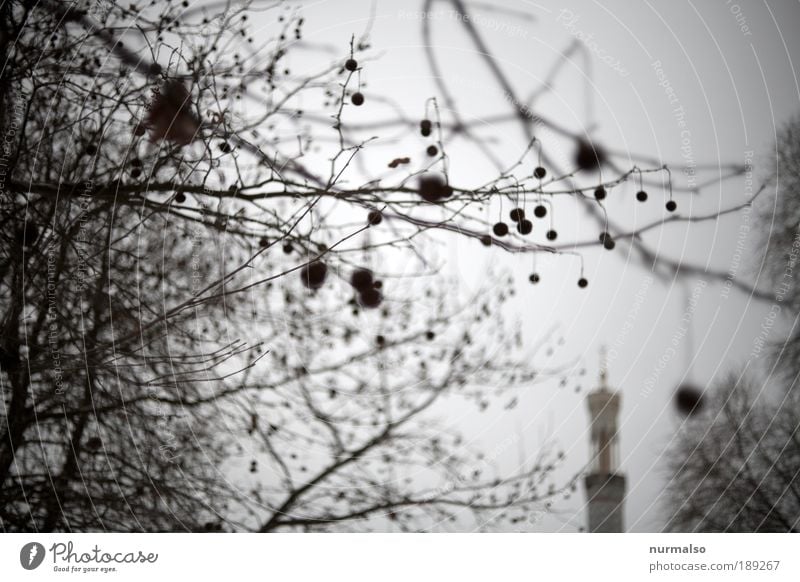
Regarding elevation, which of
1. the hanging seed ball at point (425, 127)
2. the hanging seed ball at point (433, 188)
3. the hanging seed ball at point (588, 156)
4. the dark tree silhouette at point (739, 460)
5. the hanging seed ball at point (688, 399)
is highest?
the hanging seed ball at point (425, 127)

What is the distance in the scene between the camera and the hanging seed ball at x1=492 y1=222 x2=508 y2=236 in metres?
1.56

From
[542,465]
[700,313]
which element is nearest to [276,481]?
[542,465]

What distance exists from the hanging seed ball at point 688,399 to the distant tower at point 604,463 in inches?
5.5

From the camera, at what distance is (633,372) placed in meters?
1.60

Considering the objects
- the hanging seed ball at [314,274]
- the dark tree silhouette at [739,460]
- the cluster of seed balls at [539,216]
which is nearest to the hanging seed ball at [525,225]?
the cluster of seed balls at [539,216]

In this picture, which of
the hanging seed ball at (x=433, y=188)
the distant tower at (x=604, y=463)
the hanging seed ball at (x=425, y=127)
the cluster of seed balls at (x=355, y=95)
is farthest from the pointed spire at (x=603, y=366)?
the cluster of seed balls at (x=355, y=95)

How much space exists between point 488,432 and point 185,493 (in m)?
0.64

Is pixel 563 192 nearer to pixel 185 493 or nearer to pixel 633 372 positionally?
pixel 633 372

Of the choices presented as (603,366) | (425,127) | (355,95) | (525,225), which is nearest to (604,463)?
(603,366)

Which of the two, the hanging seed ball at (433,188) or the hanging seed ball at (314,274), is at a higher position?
the hanging seed ball at (433,188)

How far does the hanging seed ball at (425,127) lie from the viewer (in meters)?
1.60

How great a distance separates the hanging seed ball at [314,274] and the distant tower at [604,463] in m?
0.61

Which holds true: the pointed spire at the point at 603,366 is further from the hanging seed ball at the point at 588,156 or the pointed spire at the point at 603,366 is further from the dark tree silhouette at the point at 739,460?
the hanging seed ball at the point at 588,156

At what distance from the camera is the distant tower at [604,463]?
61.0 inches
